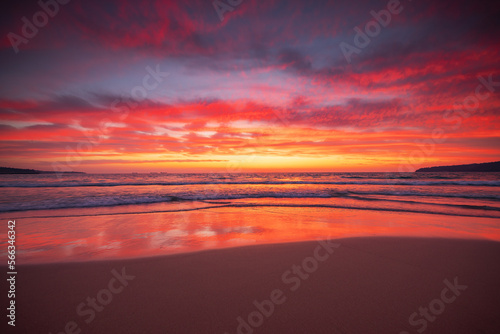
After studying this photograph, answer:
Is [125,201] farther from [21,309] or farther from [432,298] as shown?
[432,298]

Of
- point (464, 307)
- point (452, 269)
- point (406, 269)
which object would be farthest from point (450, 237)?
point (464, 307)

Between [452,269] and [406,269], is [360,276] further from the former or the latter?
[452,269]

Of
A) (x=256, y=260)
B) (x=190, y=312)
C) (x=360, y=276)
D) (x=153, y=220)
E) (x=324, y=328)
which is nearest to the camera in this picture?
(x=324, y=328)

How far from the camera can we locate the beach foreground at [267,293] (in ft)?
8.24

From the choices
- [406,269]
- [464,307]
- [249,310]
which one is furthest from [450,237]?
[249,310]

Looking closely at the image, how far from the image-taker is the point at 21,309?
2838 mm

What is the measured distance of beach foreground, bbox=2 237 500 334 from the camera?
251 centimetres

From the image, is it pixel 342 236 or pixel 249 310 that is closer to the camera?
pixel 249 310

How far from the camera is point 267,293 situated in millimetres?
3137

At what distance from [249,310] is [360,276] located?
2.13 meters

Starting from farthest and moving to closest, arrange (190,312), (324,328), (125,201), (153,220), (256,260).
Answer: (125,201) < (153,220) < (256,260) < (190,312) < (324,328)

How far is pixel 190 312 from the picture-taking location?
8.81 ft

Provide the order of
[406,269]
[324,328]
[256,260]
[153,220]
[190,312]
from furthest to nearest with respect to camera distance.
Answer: [153,220]
[256,260]
[406,269]
[190,312]
[324,328]

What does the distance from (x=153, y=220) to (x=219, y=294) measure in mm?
6286
